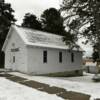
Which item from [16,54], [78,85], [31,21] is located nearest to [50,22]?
[31,21]

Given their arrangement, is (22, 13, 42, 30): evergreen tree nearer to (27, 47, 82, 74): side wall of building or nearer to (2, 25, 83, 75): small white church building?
(27, 47, 82, 74): side wall of building

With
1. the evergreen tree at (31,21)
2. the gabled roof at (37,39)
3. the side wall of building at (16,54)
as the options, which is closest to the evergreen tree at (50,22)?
the evergreen tree at (31,21)

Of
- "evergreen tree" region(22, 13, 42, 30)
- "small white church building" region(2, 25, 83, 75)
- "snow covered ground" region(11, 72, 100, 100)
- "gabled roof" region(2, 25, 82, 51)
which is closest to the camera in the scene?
"snow covered ground" region(11, 72, 100, 100)

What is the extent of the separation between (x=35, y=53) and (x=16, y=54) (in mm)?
2857

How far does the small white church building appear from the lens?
24.6m

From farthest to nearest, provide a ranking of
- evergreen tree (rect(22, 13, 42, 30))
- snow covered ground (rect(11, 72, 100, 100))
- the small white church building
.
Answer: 1. evergreen tree (rect(22, 13, 42, 30))
2. the small white church building
3. snow covered ground (rect(11, 72, 100, 100))

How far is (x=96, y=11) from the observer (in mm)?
18922

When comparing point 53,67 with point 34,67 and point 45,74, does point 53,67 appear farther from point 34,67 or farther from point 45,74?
point 34,67

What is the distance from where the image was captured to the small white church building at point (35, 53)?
24578 millimetres

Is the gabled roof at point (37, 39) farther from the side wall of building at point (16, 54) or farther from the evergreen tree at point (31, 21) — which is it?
the evergreen tree at point (31, 21)

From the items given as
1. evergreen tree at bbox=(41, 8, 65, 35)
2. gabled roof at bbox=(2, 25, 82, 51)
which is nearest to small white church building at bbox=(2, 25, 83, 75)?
gabled roof at bbox=(2, 25, 82, 51)

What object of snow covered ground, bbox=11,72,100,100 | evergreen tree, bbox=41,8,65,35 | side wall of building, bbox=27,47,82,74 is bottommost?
snow covered ground, bbox=11,72,100,100

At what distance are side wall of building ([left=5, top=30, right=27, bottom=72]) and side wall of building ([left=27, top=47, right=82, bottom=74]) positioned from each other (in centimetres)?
79

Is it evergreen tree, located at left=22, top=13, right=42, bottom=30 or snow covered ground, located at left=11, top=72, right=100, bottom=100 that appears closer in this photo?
snow covered ground, located at left=11, top=72, right=100, bottom=100
